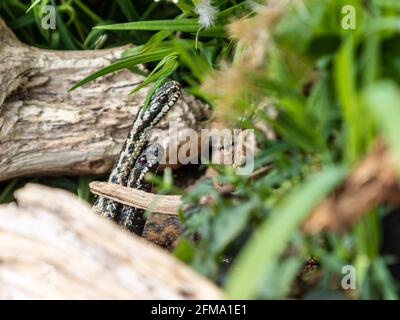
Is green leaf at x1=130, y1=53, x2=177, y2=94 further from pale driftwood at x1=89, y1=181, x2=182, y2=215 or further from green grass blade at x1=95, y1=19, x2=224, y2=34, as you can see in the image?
pale driftwood at x1=89, y1=181, x2=182, y2=215

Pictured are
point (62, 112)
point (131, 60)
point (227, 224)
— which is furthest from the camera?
point (62, 112)

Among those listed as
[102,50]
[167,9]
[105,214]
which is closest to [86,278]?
[105,214]
